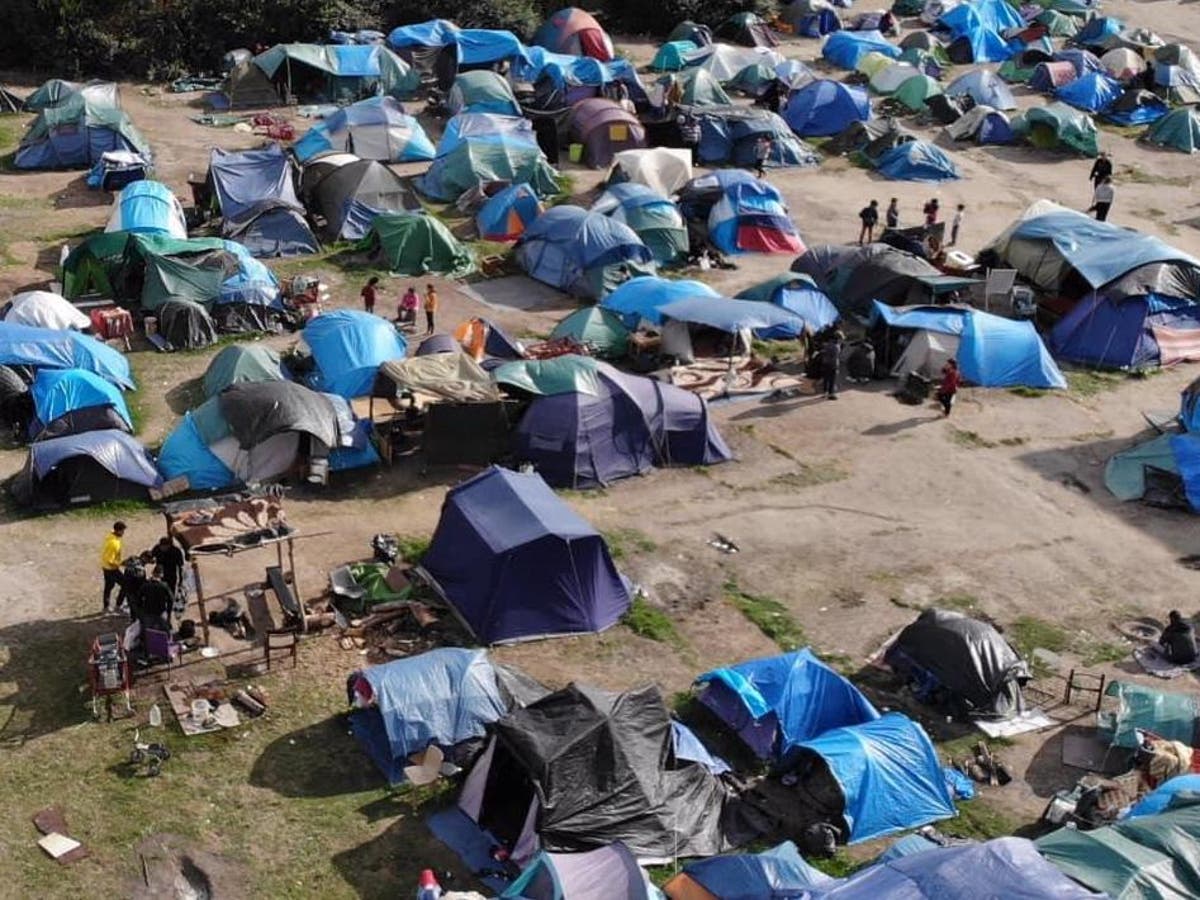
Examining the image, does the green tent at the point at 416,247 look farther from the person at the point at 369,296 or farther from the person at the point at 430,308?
the person at the point at 430,308

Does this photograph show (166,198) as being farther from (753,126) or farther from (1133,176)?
(1133,176)

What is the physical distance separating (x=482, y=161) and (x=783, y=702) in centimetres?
2333

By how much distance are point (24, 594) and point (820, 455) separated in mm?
14123

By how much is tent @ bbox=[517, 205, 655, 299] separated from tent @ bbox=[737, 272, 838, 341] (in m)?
3.12

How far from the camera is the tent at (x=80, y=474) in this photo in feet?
77.9

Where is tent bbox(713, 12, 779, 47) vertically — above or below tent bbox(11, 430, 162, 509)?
above

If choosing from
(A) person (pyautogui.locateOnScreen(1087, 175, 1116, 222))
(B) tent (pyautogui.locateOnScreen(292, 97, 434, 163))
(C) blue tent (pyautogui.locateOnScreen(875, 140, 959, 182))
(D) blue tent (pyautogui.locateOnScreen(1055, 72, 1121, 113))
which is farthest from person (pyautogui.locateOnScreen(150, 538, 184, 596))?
(D) blue tent (pyautogui.locateOnScreen(1055, 72, 1121, 113))

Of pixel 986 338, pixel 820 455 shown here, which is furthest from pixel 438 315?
pixel 986 338

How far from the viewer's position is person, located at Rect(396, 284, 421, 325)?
3153 cm

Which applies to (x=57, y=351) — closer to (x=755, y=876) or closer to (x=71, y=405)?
(x=71, y=405)

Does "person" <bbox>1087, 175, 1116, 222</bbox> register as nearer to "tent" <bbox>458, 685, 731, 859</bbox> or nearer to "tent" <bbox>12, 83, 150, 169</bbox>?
"tent" <bbox>12, 83, 150, 169</bbox>

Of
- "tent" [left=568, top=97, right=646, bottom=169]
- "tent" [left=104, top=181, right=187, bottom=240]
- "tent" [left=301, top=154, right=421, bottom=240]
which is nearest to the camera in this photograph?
"tent" [left=104, top=181, right=187, bottom=240]

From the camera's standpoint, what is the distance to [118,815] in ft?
57.3

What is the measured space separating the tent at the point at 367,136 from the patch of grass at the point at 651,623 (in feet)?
70.3
